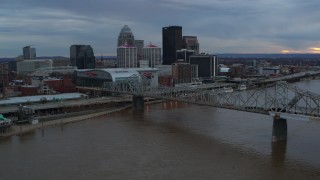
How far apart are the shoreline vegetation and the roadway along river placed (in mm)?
830

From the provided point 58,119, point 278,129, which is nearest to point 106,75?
point 58,119

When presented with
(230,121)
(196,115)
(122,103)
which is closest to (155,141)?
(230,121)

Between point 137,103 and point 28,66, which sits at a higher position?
point 28,66

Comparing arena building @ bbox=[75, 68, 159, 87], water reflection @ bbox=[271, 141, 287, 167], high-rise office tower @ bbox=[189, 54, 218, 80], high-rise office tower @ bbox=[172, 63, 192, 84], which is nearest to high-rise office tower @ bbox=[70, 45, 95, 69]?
high-rise office tower @ bbox=[189, 54, 218, 80]

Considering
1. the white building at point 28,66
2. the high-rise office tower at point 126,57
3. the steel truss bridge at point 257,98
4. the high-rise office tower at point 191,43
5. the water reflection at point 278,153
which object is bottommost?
the water reflection at point 278,153

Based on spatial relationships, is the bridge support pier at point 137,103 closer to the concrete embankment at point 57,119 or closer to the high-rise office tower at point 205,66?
the concrete embankment at point 57,119

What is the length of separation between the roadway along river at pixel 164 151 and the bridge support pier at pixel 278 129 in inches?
14.4

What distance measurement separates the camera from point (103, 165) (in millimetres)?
15570

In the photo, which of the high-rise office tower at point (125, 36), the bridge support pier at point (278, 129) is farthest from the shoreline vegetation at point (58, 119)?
the high-rise office tower at point (125, 36)

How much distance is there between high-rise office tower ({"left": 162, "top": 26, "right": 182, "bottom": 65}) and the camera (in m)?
80.4

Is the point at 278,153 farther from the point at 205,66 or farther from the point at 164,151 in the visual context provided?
the point at 205,66

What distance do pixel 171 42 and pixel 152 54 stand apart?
14.2 feet

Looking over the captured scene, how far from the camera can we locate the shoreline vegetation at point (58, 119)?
73.4ft

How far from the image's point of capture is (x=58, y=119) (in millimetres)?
26828
